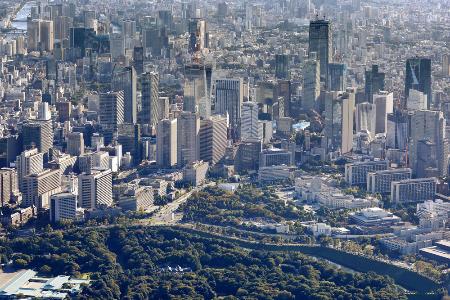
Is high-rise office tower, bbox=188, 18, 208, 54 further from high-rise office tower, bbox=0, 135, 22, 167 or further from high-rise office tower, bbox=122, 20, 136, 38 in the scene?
high-rise office tower, bbox=0, 135, 22, 167

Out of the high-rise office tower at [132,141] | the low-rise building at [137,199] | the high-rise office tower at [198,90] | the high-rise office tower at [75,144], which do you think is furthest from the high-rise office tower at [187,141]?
the low-rise building at [137,199]

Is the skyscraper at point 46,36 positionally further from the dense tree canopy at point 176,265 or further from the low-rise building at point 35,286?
the low-rise building at point 35,286

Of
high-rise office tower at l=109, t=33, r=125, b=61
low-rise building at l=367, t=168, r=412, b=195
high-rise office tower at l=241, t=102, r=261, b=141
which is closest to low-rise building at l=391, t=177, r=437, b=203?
low-rise building at l=367, t=168, r=412, b=195

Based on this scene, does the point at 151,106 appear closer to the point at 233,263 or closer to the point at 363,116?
the point at 363,116

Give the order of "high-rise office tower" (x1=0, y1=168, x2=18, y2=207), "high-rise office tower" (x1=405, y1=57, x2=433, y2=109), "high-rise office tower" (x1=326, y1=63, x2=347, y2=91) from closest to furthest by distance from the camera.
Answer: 1. "high-rise office tower" (x1=0, y1=168, x2=18, y2=207)
2. "high-rise office tower" (x1=405, y1=57, x2=433, y2=109)
3. "high-rise office tower" (x1=326, y1=63, x2=347, y2=91)

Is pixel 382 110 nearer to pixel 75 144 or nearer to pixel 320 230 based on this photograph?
pixel 75 144

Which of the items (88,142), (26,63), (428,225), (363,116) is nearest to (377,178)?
(428,225)

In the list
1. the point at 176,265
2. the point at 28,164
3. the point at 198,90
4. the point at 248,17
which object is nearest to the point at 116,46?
the point at 248,17
